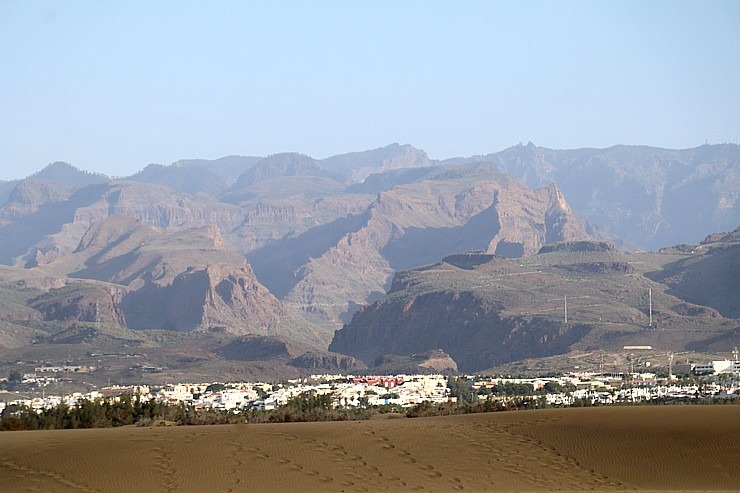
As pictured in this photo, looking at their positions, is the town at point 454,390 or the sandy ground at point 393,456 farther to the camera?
the town at point 454,390

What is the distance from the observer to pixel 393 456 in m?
51.2

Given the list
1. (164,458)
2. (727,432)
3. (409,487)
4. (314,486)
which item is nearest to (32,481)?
(164,458)

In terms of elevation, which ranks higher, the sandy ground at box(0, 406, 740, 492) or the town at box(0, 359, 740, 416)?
the sandy ground at box(0, 406, 740, 492)

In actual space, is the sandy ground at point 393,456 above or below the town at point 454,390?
above

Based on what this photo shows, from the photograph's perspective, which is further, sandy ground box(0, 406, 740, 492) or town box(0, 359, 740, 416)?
town box(0, 359, 740, 416)

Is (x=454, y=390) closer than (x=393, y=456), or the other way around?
(x=393, y=456)

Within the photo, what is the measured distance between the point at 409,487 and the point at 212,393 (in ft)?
441

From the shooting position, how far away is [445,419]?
194ft

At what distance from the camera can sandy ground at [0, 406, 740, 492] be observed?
47.8 metres

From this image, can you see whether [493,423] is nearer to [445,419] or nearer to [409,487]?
[445,419]

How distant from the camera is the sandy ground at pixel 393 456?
47.8 m

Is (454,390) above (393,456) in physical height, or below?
below

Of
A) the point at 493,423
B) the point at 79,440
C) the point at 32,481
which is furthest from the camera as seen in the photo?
the point at 493,423

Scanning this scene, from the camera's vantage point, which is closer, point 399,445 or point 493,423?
point 399,445
